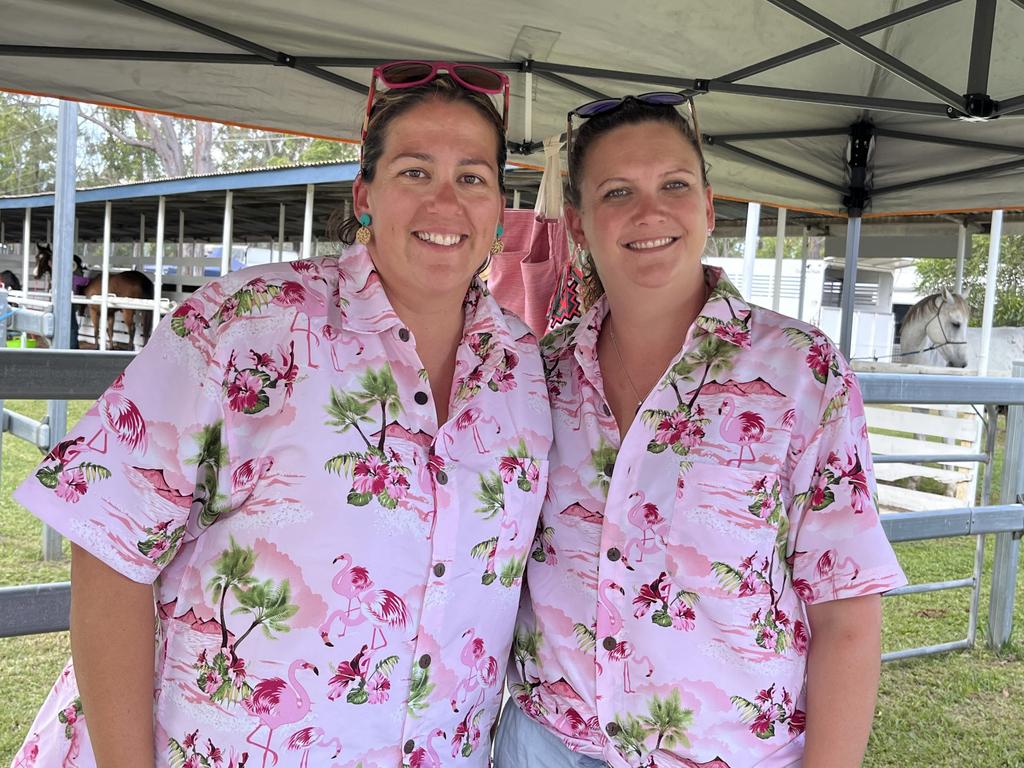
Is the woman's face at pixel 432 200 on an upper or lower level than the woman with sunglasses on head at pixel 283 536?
upper

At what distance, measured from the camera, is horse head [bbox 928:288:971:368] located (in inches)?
413

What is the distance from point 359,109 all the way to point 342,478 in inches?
94.4

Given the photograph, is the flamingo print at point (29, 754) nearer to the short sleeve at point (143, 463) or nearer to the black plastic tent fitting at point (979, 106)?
the short sleeve at point (143, 463)

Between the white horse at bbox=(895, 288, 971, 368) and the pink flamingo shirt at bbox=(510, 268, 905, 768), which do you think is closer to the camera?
the pink flamingo shirt at bbox=(510, 268, 905, 768)

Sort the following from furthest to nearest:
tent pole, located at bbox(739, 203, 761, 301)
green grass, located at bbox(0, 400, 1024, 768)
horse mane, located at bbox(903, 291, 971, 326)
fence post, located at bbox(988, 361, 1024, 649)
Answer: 1. horse mane, located at bbox(903, 291, 971, 326)
2. tent pole, located at bbox(739, 203, 761, 301)
3. fence post, located at bbox(988, 361, 1024, 649)
4. green grass, located at bbox(0, 400, 1024, 768)

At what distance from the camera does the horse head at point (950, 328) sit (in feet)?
34.4

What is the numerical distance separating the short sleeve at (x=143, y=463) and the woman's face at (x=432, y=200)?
16.4 inches

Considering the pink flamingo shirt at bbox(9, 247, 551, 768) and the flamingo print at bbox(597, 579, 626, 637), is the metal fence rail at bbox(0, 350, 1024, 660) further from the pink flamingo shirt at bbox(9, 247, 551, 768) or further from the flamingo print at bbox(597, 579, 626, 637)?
the flamingo print at bbox(597, 579, 626, 637)

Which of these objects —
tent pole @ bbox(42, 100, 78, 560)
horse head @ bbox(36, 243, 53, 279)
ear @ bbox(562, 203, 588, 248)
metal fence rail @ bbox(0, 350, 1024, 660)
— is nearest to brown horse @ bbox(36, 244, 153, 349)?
horse head @ bbox(36, 243, 53, 279)

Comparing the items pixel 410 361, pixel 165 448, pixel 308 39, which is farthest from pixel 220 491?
pixel 308 39

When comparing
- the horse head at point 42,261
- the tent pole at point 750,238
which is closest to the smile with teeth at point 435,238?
the tent pole at point 750,238

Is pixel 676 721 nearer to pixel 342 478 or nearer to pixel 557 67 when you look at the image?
pixel 342 478

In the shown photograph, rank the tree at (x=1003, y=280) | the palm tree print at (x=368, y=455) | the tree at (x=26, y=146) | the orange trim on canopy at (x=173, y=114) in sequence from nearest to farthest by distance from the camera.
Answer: the palm tree print at (x=368, y=455) → the orange trim on canopy at (x=173, y=114) → the tree at (x=1003, y=280) → the tree at (x=26, y=146)

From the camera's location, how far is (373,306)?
1.63 m
